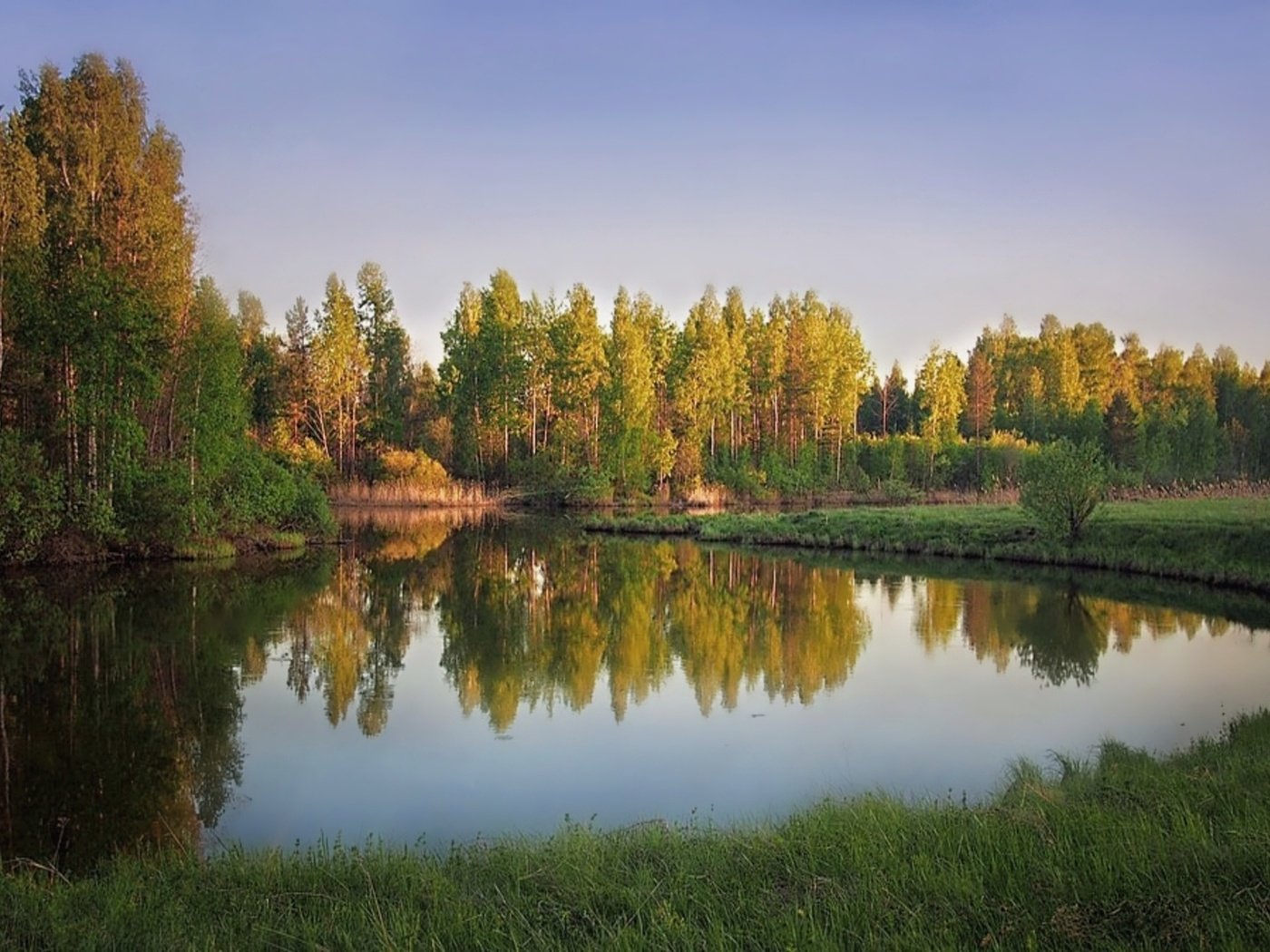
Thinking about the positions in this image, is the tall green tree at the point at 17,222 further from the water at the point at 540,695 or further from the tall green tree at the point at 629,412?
the tall green tree at the point at 629,412

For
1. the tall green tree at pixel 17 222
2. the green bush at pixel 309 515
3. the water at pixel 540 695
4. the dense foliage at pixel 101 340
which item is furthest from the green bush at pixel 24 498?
the green bush at pixel 309 515

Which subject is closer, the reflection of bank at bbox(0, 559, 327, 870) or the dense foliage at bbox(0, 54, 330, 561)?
the reflection of bank at bbox(0, 559, 327, 870)

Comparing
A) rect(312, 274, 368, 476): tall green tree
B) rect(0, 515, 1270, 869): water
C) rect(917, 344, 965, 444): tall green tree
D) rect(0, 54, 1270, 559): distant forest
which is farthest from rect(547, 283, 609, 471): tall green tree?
rect(0, 515, 1270, 869): water

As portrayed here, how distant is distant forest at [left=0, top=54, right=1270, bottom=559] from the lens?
2134 centimetres

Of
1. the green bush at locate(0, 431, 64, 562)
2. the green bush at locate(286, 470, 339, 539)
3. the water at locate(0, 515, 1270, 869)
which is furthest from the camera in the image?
the green bush at locate(286, 470, 339, 539)

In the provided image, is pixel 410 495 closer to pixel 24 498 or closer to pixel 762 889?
pixel 24 498

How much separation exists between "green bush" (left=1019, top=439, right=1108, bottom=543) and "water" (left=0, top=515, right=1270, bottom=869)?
14.1ft

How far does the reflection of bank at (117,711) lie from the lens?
7.11 meters

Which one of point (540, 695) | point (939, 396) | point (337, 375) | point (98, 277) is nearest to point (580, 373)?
point (337, 375)

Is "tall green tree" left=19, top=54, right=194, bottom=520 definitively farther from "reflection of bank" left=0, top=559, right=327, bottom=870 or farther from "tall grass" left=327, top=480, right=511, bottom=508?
"tall grass" left=327, top=480, right=511, bottom=508

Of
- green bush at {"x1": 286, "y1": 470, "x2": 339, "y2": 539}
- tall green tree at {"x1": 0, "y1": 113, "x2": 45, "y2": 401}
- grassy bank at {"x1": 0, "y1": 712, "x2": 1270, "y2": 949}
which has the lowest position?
grassy bank at {"x1": 0, "y1": 712, "x2": 1270, "y2": 949}

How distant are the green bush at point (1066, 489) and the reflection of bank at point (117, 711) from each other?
64.6ft

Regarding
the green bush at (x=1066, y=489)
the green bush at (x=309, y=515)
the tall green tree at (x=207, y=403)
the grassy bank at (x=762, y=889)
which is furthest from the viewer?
the green bush at (x=309, y=515)

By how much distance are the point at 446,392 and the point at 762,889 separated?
2250 inches
